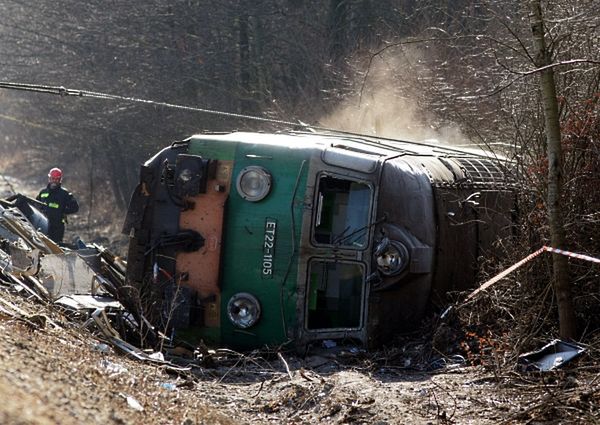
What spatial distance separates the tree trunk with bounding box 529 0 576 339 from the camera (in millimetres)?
8023

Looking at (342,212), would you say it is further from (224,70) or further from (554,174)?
(224,70)

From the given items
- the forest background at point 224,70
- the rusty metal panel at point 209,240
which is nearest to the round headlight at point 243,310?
the rusty metal panel at point 209,240

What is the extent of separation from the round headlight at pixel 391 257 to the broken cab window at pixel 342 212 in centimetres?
24

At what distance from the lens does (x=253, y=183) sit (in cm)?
1016

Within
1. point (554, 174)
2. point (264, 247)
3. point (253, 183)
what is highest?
point (554, 174)

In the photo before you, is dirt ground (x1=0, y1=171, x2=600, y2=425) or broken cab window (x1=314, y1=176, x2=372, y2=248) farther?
broken cab window (x1=314, y1=176, x2=372, y2=248)

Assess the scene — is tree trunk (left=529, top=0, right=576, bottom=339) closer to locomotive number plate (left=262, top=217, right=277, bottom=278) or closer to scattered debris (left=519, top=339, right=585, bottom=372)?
scattered debris (left=519, top=339, right=585, bottom=372)

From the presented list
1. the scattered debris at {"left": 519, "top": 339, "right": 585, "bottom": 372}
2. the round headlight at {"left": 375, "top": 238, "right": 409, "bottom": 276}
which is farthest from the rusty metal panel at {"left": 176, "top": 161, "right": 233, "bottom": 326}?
the scattered debris at {"left": 519, "top": 339, "right": 585, "bottom": 372}

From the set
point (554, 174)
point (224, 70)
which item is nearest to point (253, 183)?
point (554, 174)

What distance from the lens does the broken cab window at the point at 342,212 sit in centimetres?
997

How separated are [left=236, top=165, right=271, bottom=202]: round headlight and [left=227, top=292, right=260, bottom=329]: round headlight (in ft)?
2.91

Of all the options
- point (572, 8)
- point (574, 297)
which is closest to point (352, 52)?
point (572, 8)

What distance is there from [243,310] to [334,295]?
2.73 feet

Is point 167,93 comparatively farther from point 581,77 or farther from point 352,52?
point 581,77
